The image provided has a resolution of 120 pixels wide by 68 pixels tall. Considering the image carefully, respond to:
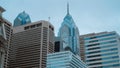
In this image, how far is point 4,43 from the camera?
37.2 metres

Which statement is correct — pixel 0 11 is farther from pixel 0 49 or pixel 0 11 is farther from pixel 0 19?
pixel 0 49

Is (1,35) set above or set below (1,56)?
above

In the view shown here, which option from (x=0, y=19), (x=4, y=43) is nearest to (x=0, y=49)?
(x=4, y=43)

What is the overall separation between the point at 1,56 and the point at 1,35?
2721 mm

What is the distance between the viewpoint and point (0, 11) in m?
37.6

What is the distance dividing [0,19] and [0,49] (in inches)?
150

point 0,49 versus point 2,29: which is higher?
point 2,29

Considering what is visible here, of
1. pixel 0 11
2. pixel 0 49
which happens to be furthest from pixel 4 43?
pixel 0 11

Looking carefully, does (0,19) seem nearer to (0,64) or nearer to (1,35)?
(1,35)

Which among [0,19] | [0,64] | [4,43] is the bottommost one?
[0,64]

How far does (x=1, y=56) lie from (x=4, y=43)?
1693mm

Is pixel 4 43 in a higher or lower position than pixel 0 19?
lower

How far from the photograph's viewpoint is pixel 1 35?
120 ft

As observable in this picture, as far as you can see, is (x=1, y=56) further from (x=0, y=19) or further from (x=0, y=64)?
(x=0, y=19)
